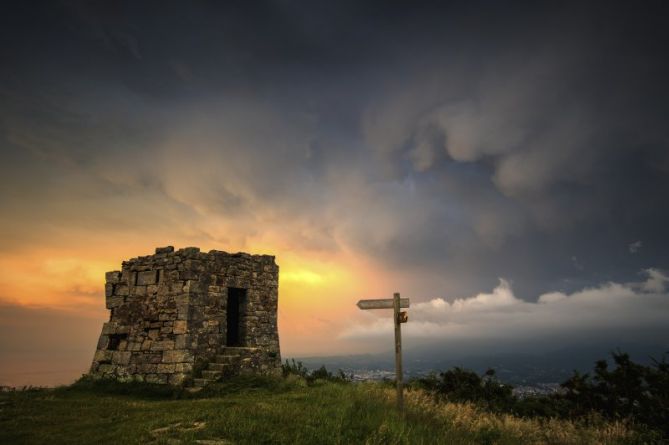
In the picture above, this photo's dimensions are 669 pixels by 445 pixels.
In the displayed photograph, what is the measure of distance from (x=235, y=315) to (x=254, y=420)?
914cm

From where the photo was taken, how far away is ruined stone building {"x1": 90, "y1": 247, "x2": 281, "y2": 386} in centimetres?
1409

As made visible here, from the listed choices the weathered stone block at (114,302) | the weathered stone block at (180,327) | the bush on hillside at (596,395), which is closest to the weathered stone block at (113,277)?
the weathered stone block at (114,302)

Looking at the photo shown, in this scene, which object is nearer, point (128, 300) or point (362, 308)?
point (362, 308)

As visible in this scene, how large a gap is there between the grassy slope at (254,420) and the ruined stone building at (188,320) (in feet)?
3.25

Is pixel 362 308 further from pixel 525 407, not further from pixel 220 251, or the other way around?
pixel 525 407

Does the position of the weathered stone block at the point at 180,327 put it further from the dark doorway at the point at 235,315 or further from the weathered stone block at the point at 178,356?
the dark doorway at the point at 235,315

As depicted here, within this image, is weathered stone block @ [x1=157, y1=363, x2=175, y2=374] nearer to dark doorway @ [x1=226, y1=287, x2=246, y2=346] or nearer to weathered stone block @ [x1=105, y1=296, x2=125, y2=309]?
dark doorway @ [x1=226, y1=287, x2=246, y2=346]

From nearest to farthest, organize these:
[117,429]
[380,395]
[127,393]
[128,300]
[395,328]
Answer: [117,429]
[395,328]
[380,395]
[127,393]
[128,300]

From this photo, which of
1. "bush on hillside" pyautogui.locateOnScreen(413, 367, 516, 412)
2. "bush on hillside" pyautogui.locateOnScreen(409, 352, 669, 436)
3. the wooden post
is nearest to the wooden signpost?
the wooden post

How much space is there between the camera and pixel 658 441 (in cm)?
1060

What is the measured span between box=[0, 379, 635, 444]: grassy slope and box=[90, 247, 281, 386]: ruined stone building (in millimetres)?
990

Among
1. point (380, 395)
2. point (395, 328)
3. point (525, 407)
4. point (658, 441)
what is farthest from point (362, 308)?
point (525, 407)

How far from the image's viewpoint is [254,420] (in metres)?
8.08

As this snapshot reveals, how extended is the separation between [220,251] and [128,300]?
13.0 feet
